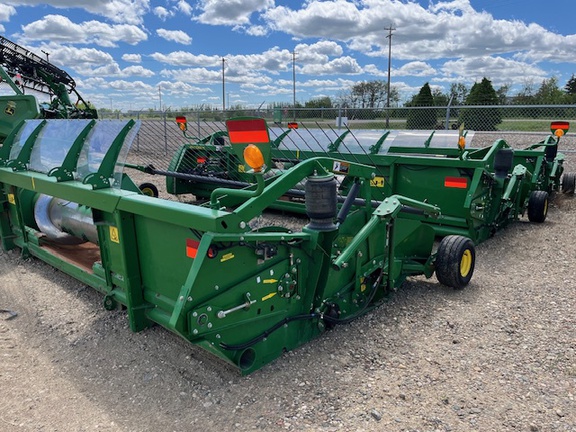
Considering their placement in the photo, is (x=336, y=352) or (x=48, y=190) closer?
(x=336, y=352)

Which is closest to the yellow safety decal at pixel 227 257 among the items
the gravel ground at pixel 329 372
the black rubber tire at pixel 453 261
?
the gravel ground at pixel 329 372

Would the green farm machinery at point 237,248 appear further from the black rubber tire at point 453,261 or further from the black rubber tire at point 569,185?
the black rubber tire at point 569,185

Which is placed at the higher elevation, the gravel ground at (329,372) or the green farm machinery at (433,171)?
the green farm machinery at (433,171)

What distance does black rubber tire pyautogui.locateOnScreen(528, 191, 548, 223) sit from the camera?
21.9ft

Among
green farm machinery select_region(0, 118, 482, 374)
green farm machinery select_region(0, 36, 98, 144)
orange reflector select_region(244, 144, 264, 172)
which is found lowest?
green farm machinery select_region(0, 118, 482, 374)

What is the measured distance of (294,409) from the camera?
2670mm

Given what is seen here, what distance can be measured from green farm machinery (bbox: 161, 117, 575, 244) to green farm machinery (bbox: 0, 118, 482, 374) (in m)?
0.63

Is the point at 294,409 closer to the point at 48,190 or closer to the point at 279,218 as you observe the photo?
the point at 48,190

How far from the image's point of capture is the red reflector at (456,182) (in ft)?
18.1

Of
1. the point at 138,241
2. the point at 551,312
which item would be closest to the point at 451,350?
the point at 551,312

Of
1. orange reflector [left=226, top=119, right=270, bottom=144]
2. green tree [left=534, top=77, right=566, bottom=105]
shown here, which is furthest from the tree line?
orange reflector [left=226, top=119, right=270, bottom=144]

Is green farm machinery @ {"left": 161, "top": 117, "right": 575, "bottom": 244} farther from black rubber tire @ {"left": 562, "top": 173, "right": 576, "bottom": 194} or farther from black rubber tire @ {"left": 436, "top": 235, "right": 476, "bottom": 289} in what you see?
black rubber tire @ {"left": 436, "top": 235, "right": 476, "bottom": 289}

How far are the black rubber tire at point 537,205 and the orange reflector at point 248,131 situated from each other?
5.44 meters

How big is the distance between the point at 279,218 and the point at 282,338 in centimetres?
427
